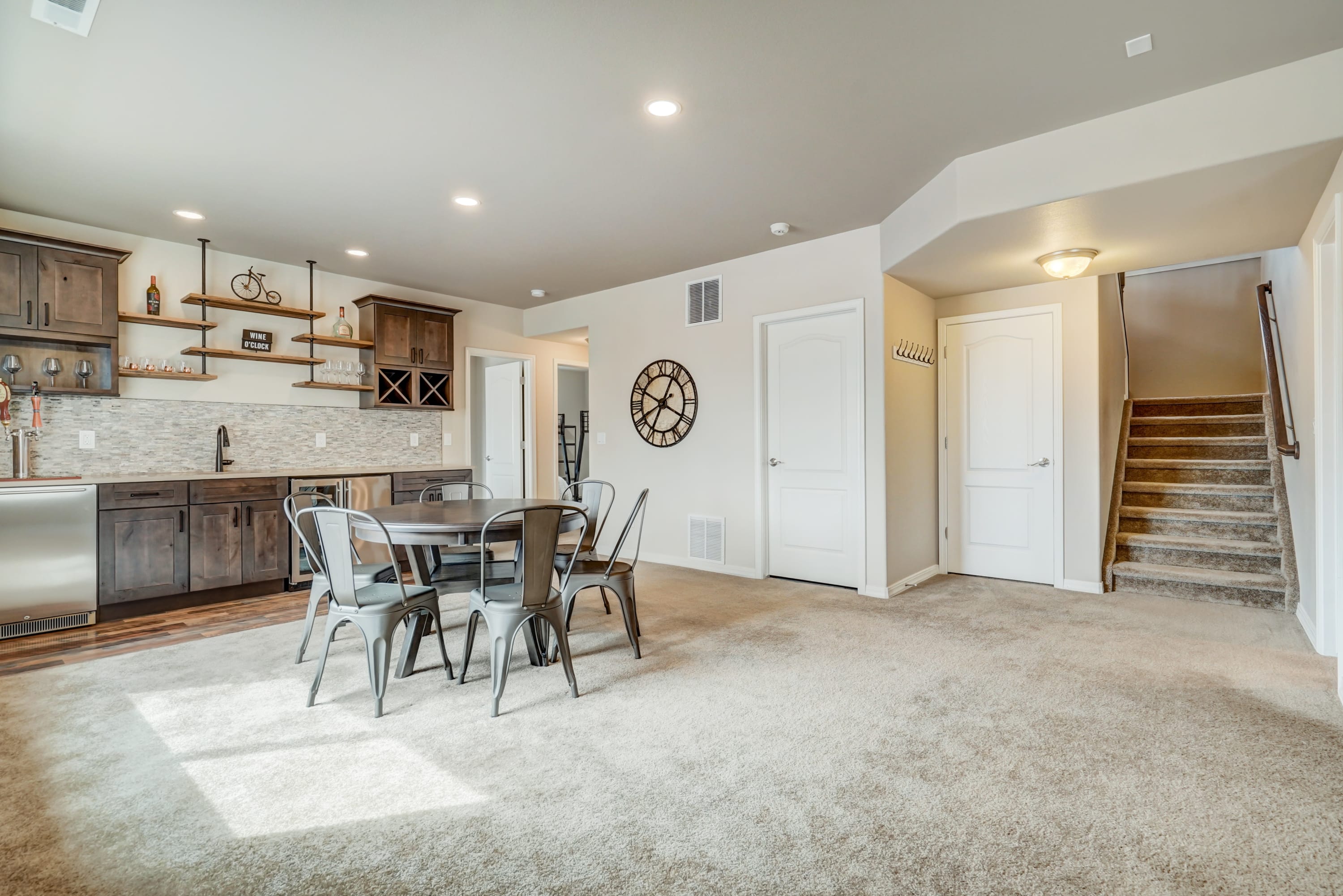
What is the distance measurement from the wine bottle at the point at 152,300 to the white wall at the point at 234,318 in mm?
55

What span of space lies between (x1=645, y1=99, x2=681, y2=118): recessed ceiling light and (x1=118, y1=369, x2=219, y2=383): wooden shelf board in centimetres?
392

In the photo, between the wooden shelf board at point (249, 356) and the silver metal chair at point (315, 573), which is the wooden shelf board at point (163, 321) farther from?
the silver metal chair at point (315, 573)

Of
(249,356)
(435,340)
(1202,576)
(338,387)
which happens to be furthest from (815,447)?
(249,356)

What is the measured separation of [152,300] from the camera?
4652mm

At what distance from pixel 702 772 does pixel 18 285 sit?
16.2 ft

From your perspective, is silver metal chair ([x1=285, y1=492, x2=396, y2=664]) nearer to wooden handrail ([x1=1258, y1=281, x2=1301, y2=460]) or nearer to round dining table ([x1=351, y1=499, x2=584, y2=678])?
round dining table ([x1=351, y1=499, x2=584, y2=678])

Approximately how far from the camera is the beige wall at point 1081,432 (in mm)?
4672

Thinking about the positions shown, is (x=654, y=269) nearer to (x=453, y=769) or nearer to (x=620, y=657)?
(x=620, y=657)

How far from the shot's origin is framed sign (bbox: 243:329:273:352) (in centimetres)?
512

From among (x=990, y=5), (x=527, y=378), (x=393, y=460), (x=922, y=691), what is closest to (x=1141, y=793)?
(x=922, y=691)

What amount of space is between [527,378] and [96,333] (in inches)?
142

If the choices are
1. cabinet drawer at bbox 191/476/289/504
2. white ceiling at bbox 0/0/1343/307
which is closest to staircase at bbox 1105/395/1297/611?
white ceiling at bbox 0/0/1343/307

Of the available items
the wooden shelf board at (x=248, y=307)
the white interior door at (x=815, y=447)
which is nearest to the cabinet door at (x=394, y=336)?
the wooden shelf board at (x=248, y=307)

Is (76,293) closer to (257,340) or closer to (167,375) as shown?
(167,375)
